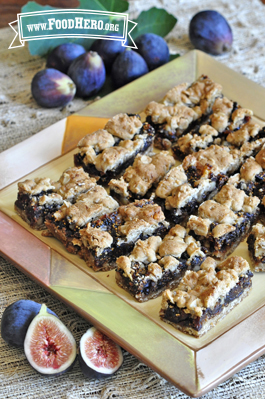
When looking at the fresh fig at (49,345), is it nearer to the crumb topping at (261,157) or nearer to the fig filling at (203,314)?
the fig filling at (203,314)

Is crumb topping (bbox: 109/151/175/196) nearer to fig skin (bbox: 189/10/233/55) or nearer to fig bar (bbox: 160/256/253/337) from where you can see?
fig bar (bbox: 160/256/253/337)

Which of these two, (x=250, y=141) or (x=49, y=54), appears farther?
(x=49, y=54)

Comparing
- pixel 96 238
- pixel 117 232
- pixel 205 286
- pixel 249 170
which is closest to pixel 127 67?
pixel 249 170

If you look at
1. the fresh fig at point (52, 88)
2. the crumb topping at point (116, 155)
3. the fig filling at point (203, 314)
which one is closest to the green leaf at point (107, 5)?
the fresh fig at point (52, 88)

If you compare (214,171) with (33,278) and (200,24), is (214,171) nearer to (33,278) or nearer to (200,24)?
(33,278)

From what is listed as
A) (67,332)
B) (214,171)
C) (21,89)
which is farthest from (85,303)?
(21,89)

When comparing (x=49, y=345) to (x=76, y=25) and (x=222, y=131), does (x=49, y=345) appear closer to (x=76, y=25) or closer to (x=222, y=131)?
(x=222, y=131)
